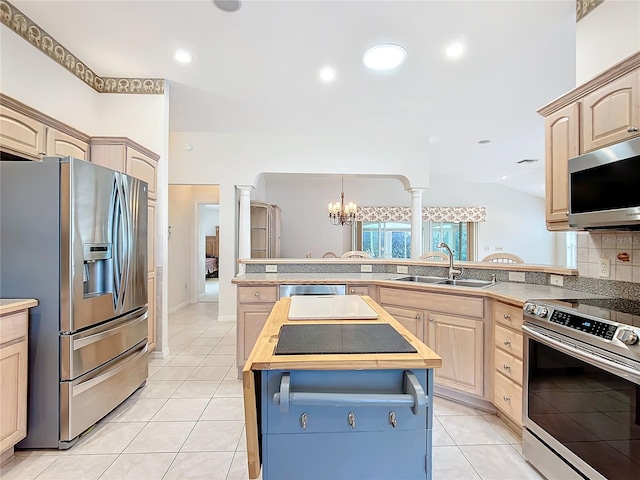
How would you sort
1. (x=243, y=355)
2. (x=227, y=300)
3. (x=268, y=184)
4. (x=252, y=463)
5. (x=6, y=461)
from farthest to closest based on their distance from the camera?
(x=268, y=184) < (x=227, y=300) < (x=243, y=355) < (x=6, y=461) < (x=252, y=463)

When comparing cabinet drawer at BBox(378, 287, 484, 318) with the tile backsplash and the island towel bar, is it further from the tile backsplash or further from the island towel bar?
the island towel bar

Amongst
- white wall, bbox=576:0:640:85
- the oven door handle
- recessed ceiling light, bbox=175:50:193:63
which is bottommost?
the oven door handle

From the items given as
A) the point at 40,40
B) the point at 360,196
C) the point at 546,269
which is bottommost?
the point at 546,269

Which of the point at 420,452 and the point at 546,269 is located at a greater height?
the point at 546,269

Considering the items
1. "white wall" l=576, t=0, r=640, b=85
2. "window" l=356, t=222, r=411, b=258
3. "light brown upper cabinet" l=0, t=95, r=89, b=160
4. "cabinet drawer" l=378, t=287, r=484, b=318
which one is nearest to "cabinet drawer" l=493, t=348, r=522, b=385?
"cabinet drawer" l=378, t=287, r=484, b=318

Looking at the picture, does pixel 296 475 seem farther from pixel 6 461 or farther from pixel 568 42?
pixel 568 42

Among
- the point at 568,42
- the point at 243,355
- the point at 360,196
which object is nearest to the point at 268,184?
the point at 360,196

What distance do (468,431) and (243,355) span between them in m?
1.81

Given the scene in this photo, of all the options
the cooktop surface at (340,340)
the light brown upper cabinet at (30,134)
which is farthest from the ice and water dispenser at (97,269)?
the cooktop surface at (340,340)

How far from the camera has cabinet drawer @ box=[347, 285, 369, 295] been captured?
2758 mm

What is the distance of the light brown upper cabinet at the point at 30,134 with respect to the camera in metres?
1.96

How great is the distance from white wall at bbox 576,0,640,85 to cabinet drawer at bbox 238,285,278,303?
279 centimetres

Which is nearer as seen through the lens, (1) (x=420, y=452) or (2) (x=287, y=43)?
(1) (x=420, y=452)

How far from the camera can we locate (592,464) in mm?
1315
